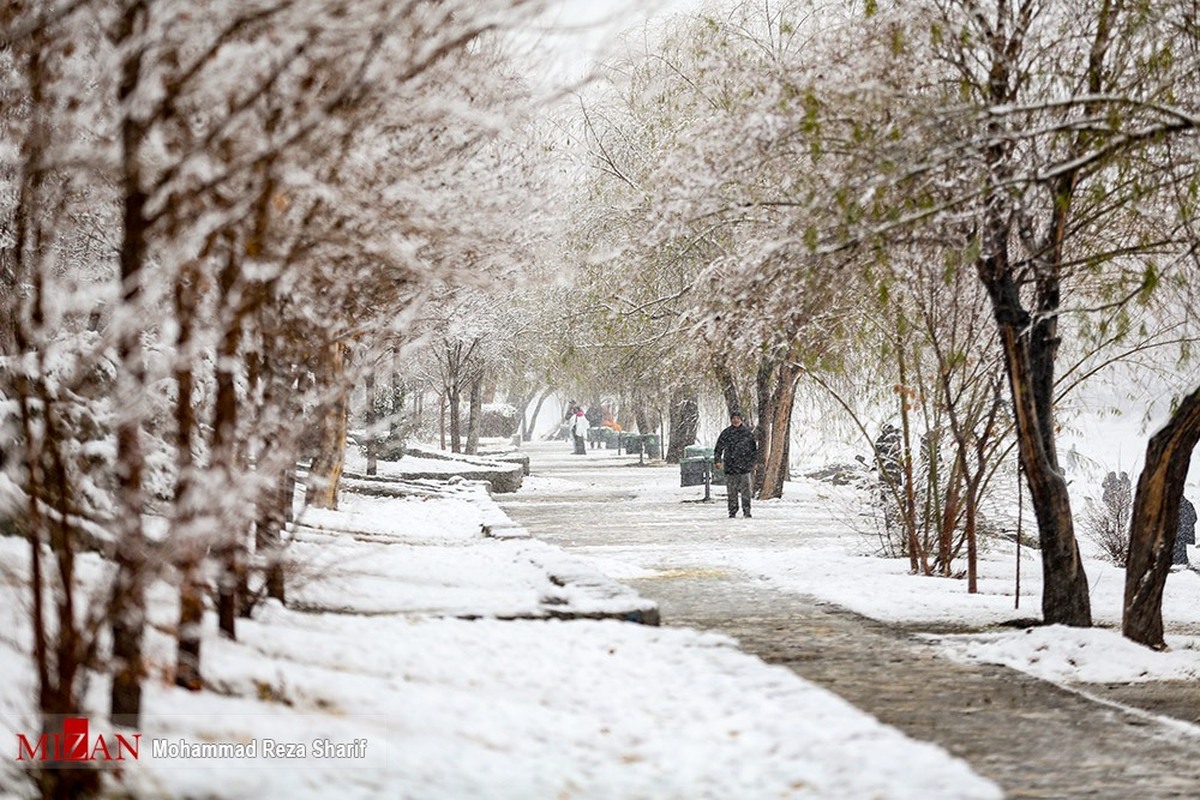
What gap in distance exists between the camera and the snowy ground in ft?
14.5

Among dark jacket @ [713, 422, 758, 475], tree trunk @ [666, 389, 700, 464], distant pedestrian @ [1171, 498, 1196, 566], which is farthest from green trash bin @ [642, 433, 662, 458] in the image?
distant pedestrian @ [1171, 498, 1196, 566]

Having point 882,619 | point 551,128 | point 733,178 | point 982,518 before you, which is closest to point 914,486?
point 982,518

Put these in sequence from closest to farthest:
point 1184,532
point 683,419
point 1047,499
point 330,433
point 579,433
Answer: point 330,433, point 1047,499, point 1184,532, point 683,419, point 579,433

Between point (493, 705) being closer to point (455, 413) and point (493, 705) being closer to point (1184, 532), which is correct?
point (1184, 532)

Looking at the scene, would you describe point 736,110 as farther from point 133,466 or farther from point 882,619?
point 133,466

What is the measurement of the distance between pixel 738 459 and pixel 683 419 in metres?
17.5

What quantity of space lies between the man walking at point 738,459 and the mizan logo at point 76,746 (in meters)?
17.0

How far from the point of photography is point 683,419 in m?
38.6

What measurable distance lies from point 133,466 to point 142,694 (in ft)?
3.63

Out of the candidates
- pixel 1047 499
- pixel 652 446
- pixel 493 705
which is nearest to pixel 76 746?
pixel 493 705

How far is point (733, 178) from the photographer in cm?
896

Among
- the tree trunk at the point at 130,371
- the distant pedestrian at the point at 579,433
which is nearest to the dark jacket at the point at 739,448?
the tree trunk at the point at 130,371

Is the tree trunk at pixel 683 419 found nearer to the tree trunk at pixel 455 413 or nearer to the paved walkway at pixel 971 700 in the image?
the tree trunk at pixel 455 413

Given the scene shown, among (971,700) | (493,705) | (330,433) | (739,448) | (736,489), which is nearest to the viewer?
(493,705)
